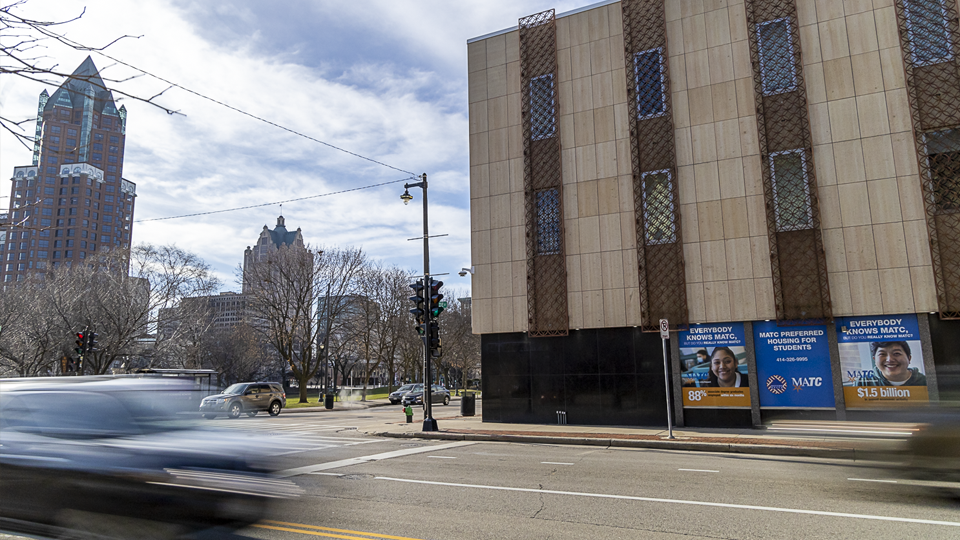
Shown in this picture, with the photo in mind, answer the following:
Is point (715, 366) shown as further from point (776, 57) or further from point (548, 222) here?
point (776, 57)

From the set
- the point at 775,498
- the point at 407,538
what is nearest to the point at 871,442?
the point at 775,498

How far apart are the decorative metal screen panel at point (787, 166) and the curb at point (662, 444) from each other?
5.63m

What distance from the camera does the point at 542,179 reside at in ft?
68.2

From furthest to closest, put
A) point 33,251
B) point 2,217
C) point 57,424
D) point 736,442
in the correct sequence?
point 33,251, point 736,442, point 57,424, point 2,217

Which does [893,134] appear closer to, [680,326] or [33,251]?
[680,326]

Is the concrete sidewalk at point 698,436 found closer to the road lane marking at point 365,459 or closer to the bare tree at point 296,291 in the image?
the road lane marking at point 365,459

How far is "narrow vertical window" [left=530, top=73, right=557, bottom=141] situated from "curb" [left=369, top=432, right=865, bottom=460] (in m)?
11.0

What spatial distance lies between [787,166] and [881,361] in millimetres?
6170

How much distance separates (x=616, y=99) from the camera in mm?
19953

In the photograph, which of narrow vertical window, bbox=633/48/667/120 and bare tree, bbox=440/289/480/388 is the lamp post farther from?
bare tree, bbox=440/289/480/388

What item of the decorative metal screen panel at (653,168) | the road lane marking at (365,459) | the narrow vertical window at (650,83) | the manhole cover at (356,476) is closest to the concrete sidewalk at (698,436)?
the road lane marking at (365,459)

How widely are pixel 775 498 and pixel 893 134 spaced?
13.8 meters

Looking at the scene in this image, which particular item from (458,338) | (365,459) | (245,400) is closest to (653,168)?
(365,459)

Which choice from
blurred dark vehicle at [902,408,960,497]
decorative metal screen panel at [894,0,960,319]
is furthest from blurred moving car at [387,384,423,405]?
blurred dark vehicle at [902,408,960,497]
